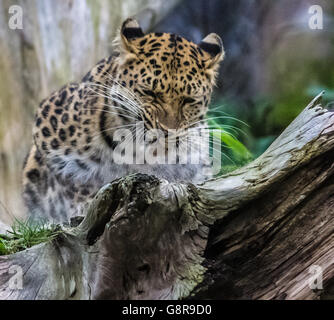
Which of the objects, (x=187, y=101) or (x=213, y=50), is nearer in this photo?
(x=187, y=101)

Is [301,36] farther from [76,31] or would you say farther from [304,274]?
[304,274]

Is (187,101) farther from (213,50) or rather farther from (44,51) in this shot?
(44,51)

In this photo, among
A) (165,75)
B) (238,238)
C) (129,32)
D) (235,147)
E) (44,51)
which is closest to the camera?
(238,238)

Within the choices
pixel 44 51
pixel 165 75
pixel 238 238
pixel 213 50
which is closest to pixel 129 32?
pixel 165 75

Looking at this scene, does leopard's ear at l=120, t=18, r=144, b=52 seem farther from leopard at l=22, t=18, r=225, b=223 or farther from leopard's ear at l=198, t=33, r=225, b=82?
leopard's ear at l=198, t=33, r=225, b=82

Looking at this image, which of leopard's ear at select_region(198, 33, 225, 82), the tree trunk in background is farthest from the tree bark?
the tree trunk in background

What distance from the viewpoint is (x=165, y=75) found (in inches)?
82.2

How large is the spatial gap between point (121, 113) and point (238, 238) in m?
1.08

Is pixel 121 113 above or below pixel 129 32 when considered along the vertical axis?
below

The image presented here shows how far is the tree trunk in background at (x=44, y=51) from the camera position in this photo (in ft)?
11.3

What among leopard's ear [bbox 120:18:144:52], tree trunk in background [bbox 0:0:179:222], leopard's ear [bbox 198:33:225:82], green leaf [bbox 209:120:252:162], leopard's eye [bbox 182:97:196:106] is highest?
tree trunk in background [bbox 0:0:179:222]

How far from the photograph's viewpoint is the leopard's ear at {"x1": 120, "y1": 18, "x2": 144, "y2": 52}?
2189mm

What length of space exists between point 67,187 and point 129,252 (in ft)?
3.57

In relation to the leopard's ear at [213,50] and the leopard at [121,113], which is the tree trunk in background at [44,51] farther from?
the leopard's ear at [213,50]
